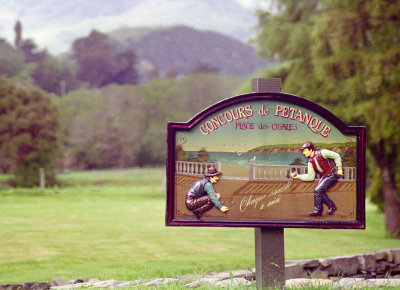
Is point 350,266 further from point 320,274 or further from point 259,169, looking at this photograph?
point 259,169

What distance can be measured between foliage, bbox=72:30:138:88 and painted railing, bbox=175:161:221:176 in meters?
45.1

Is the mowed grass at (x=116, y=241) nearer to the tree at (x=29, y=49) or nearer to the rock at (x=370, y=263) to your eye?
the rock at (x=370, y=263)

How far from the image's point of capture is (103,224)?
604 inches

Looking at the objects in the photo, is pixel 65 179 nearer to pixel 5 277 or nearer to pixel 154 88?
A: pixel 154 88

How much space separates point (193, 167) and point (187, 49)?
87.2m

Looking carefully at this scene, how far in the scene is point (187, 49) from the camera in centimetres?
9150

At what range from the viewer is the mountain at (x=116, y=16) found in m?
80.2

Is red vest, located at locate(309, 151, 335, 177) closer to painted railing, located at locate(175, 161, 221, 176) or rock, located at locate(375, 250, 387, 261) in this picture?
Result: painted railing, located at locate(175, 161, 221, 176)

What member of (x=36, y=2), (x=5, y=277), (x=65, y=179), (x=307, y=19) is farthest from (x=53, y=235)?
(x=36, y=2)

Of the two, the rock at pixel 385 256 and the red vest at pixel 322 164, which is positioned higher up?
the red vest at pixel 322 164

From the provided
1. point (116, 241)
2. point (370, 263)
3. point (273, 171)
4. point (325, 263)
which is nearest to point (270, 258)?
point (273, 171)

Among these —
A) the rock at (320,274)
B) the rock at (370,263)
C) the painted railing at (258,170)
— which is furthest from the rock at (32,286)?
the rock at (370,263)

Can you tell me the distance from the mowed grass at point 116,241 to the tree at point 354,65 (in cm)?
209

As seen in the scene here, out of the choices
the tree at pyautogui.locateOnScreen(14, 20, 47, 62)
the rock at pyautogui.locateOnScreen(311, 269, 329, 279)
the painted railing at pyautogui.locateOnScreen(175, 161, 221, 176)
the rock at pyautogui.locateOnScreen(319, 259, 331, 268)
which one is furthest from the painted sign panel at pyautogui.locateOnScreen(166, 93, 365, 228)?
the tree at pyautogui.locateOnScreen(14, 20, 47, 62)
